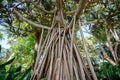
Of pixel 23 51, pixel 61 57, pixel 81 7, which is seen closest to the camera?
pixel 61 57

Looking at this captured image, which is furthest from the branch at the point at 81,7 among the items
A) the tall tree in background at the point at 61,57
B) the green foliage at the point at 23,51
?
the green foliage at the point at 23,51

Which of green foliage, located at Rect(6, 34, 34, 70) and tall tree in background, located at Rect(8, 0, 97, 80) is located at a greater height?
tall tree in background, located at Rect(8, 0, 97, 80)

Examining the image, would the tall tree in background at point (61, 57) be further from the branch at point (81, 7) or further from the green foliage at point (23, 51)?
the green foliage at point (23, 51)

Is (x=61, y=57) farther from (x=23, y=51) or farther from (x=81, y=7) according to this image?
(x=23, y=51)

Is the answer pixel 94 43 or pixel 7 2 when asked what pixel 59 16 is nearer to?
pixel 7 2

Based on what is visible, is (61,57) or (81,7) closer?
(61,57)

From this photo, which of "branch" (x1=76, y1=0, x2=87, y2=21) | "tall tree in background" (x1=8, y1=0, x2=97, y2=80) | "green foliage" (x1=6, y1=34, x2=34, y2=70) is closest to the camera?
"tall tree in background" (x1=8, y1=0, x2=97, y2=80)

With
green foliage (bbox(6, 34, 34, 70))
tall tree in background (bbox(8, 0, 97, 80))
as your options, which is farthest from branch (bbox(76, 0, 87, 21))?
green foliage (bbox(6, 34, 34, 70))

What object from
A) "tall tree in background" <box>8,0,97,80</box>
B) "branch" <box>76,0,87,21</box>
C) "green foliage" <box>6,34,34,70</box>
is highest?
"branch" <box>76,0,87,21</box>

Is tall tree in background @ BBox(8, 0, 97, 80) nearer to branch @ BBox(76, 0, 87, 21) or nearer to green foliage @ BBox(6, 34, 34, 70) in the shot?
branch @ BBox(76, 0, 87, 21)

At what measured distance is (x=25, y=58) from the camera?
6.79 metres

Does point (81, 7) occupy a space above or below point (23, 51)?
above

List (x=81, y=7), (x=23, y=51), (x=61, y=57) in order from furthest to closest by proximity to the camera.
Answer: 1. (x=23, y=51)
2. (x=81, y=7)
3. (x=61, y=57)

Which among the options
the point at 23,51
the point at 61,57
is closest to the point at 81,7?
the point at 61,57
